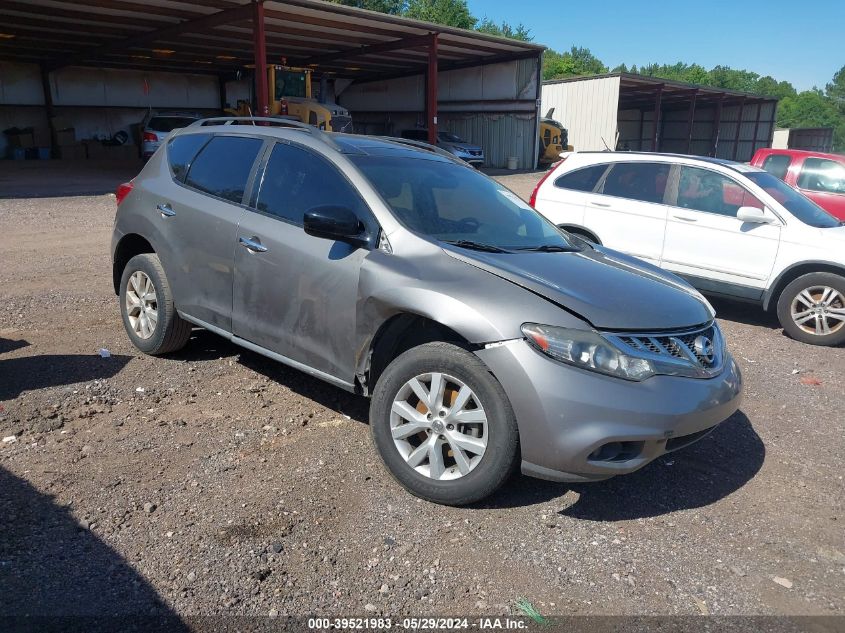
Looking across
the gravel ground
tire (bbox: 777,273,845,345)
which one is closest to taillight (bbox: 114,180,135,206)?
the gravel ground

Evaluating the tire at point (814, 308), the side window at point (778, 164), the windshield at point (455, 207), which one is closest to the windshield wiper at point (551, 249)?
the windshield at point (455, 207)

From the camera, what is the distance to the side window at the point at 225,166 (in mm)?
4742

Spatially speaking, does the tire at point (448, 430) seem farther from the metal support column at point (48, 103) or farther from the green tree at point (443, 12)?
the green tree at point (443, 12)

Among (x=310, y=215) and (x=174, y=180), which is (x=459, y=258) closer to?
(x=310, y=215)

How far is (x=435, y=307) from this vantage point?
3475mm

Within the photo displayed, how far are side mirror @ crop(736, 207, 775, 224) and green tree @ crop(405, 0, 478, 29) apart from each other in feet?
215

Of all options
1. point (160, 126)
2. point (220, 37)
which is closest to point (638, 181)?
point (160, 126)

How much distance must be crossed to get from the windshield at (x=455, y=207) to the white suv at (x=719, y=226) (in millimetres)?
3293

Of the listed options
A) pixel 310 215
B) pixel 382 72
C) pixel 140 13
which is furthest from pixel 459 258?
pixel 382 72

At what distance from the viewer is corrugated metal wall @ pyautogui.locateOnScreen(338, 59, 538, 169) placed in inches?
1196

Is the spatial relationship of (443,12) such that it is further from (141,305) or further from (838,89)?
(838,89)

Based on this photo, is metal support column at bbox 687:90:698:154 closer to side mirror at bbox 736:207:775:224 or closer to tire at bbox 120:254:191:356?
side mirror at bbox 736:207:775:224

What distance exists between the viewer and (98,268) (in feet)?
29.0

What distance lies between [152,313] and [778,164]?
10752mm
